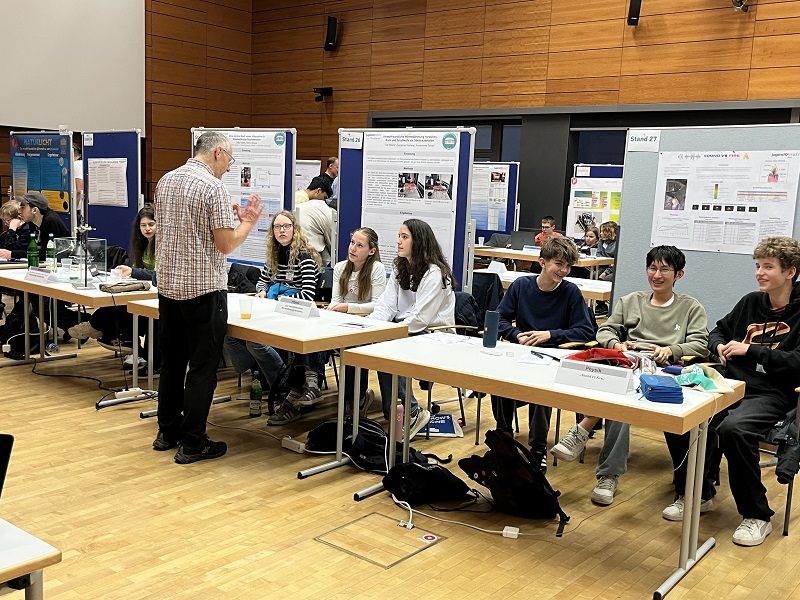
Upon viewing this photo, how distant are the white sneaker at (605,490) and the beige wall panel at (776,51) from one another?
598 cm

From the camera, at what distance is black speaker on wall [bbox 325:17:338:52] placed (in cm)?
1158

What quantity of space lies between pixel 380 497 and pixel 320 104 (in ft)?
30.5

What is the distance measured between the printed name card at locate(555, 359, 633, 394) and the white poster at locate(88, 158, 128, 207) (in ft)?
17.6

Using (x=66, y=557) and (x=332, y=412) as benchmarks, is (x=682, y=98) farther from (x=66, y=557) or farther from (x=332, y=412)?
(x=66, y=557)

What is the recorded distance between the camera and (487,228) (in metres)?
10.2

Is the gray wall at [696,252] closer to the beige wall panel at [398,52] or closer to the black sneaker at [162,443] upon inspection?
the black sneaker at [162,443]

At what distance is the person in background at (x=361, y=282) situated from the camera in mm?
4859

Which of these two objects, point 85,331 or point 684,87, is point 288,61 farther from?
point 85,331

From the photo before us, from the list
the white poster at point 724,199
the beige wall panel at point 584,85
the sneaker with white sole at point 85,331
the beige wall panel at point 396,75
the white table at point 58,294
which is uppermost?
the beige wall panel at point 396,75

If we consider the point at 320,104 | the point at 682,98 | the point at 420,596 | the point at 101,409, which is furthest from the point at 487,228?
the point at 420,596

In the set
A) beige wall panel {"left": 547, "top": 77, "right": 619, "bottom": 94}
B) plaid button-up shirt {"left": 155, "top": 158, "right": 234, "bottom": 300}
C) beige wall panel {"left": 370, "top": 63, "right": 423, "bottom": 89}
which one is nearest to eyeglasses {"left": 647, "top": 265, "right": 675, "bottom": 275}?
plaid button-up shirt {"left": 155, "top": 158, "right": 234, "bottom": 300}

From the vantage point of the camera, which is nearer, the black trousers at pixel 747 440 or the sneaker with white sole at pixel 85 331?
the black trousers at pixel 747 440

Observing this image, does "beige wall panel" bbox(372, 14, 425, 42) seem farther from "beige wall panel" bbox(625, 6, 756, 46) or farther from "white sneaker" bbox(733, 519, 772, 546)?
"white sneaker" bbox(733, 519, 772, 546)

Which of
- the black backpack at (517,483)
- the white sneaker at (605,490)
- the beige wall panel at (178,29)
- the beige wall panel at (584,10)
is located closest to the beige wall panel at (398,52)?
the beige wall panel at (584,10)
